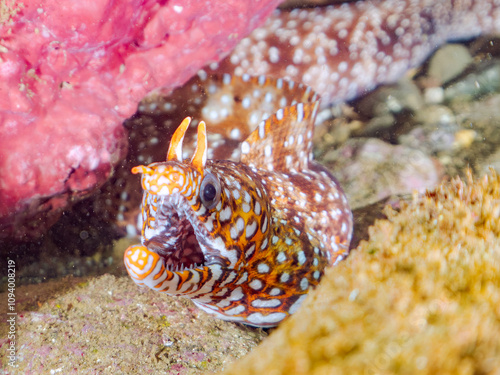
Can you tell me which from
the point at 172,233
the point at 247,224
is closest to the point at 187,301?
the point at 172,233

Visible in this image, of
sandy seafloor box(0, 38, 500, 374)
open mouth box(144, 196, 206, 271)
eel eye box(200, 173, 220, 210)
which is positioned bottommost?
sandy seafloor box(0, 38, 500, 374)

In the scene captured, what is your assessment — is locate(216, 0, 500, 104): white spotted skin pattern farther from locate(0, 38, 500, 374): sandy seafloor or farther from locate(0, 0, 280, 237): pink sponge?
locate(0, 0, 280, 237): pink sponge

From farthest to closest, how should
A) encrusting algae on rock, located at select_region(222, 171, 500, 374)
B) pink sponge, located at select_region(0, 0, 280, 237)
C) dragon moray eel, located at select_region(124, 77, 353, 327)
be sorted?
pink sponge, located at select_region(0, 0, 280, 237) < dragon moray eel, located at select_region(124, 77, 353, 327) < encrusting algae on rock, located at select_region(222, 171, 500, 374)

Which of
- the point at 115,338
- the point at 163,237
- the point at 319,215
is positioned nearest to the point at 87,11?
the point at 163,237

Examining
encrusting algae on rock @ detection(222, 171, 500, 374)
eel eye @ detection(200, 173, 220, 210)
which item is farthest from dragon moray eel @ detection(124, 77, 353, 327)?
encrusting algae on rock @ detection(222, 171, 500, 374)

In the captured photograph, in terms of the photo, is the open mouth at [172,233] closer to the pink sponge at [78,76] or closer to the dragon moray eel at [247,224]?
the dragon moray eel at [247,224]

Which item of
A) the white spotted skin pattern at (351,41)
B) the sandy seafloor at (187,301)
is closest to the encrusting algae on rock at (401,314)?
the sandy seafloor at (187,301)

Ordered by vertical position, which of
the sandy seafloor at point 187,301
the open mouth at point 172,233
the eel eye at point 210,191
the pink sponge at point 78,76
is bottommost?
the sandy seafloor at point 187,301

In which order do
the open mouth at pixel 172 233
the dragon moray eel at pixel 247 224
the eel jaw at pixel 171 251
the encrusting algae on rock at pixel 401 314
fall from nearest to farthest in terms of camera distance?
1. the encrusting algae on rock at pixel 401 314
2. the eel jaw at pixel 171 251
3. the dragon moray eel at pixel 247 224
4. the open mouth at pixel 172 233
